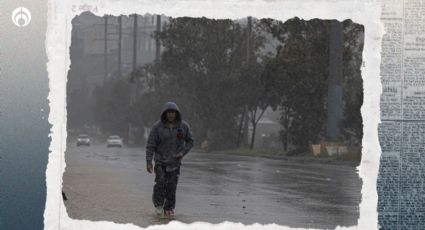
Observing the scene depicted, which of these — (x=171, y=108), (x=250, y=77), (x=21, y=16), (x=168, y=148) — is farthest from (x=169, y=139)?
(x=250, y=77)

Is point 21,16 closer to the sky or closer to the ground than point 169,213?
closer to the sky

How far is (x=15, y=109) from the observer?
421 cm

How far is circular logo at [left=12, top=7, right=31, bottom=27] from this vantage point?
4.19m

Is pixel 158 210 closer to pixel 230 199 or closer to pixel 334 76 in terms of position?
pixel 230 199

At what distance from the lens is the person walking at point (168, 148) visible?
25.2 ft

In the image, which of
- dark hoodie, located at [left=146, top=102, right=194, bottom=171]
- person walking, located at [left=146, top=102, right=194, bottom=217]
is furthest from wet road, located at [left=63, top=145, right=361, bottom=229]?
dark hoodie, located at [left=146, top=102, right=194, bottom=171]

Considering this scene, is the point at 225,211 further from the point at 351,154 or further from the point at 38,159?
the point at 351,154

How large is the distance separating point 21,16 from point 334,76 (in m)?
21.0

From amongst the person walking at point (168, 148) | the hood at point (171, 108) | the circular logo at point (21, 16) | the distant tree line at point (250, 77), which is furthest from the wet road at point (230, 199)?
the distant tree line at point (250, 77)

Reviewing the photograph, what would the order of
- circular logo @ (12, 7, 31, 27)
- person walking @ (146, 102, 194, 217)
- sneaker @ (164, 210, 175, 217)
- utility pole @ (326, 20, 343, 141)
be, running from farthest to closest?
1. utility pole @ (326, 20, 343, 141)
2. sneaker @ (164, 210, 175, 217)
3. person walking @ (146, 102, 194, 217)
4. circular logo @ (12, 7, 31, 27)

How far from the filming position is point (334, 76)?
81.6 ft

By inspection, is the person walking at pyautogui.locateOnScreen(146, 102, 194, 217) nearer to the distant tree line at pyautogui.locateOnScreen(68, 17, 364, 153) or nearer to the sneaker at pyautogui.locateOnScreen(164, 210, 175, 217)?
the sneaker at pyautogui.locateOnScreen(164, 210, 175, 217)

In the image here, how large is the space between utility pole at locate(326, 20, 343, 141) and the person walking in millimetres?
15810

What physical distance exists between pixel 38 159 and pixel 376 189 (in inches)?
57.9
